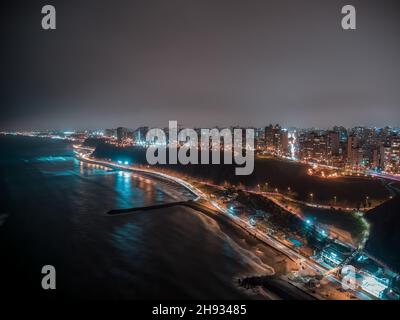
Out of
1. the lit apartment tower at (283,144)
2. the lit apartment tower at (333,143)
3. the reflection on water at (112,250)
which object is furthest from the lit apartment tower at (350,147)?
the reflection on water at (112,250)

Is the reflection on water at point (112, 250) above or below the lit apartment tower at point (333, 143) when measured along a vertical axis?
below

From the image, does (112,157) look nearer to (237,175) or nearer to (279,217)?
(237,175)

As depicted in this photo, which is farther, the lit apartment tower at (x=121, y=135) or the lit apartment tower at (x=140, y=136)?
the lit apartment tower at (x=140, y=136)

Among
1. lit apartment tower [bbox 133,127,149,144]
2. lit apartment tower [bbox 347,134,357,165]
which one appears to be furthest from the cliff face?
lit apartment tower [bbox 133,127,149,144]

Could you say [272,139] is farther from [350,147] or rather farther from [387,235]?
[387,235]

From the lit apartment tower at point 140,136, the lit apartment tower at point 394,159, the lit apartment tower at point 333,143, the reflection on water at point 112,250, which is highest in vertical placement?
the lit apartment tower at point 140,136

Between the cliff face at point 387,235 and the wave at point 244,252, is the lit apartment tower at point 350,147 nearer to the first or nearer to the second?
the cliff face at point 387,235

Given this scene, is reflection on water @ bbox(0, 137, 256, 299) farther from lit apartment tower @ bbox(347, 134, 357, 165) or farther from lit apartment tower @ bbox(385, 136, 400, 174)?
lit apartment tower @ bbox(385, 136, 400, 174)
